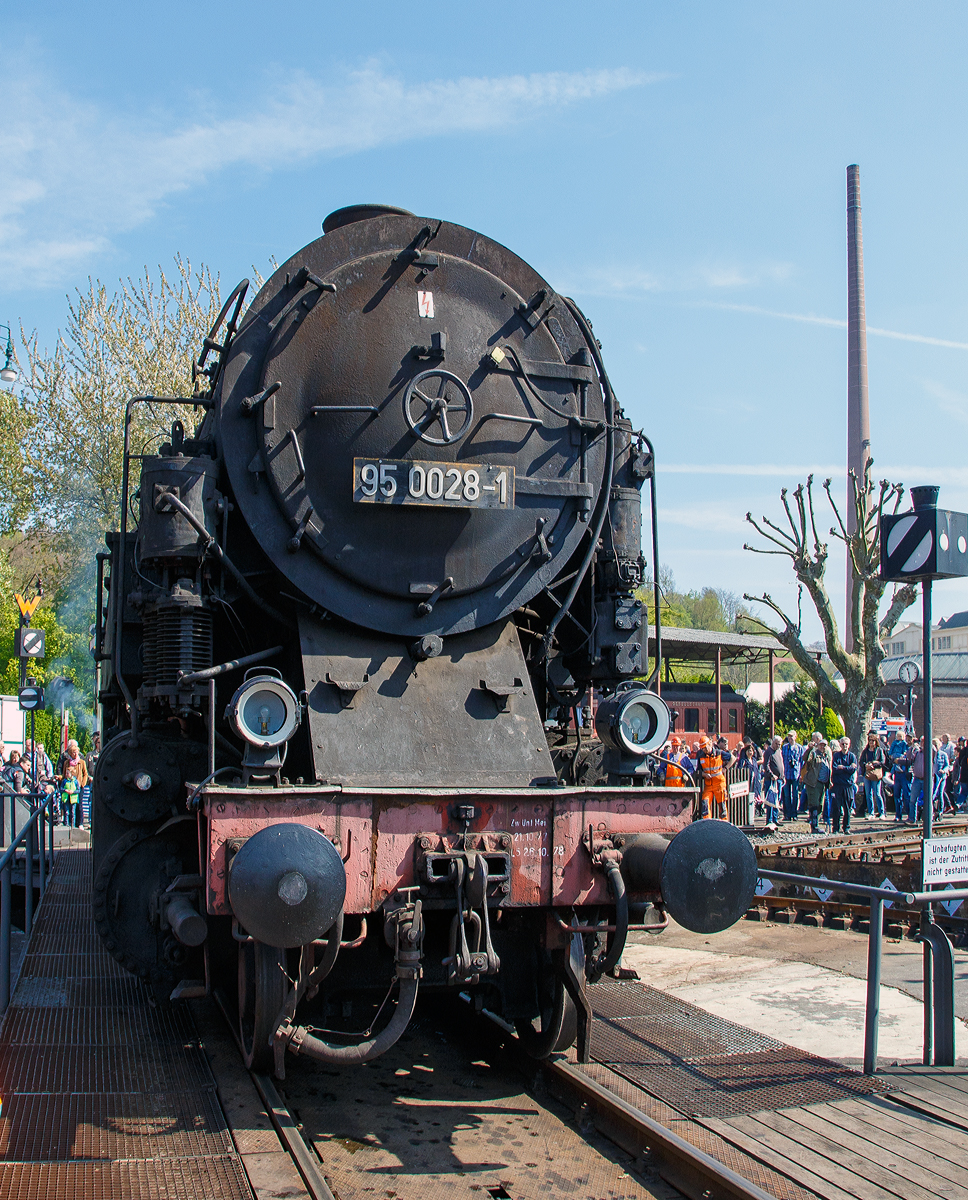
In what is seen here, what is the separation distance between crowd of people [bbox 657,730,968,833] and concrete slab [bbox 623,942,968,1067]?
554 cm

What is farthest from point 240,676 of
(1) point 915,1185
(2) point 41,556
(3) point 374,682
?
(2) point 41,556

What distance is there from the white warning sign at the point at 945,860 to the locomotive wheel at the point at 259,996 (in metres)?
3.24

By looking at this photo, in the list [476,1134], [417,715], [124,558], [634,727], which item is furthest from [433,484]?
[476,1134]

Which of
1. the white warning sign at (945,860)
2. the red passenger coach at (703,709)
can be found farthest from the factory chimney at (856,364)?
the white warning sign at (945,860)

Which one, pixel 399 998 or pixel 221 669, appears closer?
pixel 399 998

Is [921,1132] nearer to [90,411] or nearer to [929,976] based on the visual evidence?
[929,976]

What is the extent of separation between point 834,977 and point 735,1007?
→ 122cm

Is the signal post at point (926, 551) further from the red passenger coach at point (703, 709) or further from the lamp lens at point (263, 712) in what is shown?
the red passenger coach at point (703, 709)

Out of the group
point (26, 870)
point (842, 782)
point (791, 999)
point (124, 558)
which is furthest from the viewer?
point (842, 782)

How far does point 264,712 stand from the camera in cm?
452

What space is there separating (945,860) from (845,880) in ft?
20.4

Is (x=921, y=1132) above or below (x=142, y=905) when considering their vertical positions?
below

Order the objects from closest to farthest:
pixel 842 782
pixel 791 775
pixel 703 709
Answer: pixel 842 782
pixel 791 775
pixel 703 709

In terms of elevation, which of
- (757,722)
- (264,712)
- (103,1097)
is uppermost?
(264,712)
